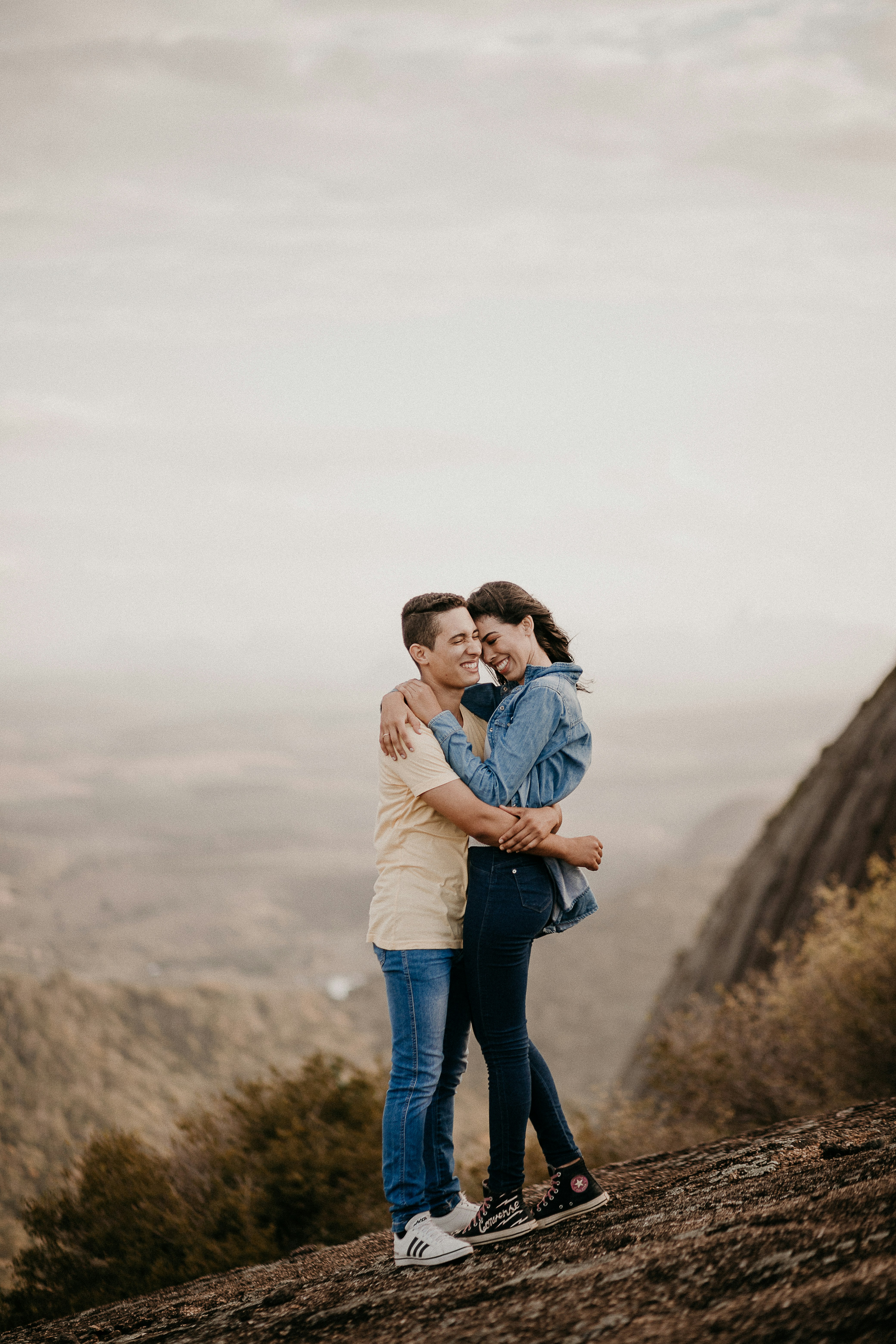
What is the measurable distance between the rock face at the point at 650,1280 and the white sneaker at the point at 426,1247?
0.05m

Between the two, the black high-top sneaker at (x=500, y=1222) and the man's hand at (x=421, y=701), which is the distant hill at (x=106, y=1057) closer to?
the black high-top sneaker at (x=500, y=1222)

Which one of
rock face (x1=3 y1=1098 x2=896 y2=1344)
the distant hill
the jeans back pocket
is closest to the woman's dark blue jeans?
the jeans back pocket

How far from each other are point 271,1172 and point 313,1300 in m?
4.31

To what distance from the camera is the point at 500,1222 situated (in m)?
4.00

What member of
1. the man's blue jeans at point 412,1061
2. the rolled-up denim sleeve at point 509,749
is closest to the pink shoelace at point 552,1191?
the man's blue jeans at point 412,1061

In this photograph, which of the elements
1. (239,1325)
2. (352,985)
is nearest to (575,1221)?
(239,1325)

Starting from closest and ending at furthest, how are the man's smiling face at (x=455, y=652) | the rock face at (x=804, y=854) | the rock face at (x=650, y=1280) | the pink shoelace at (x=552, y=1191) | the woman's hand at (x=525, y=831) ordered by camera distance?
the rock face at (x=650, y=1280)
the woman's hand at (x=525, y=831)
the man's smiling face at (x=455, y=652)
the pink shoelace at (x=552, y=1191)
the rock face at (x=804, y=854)

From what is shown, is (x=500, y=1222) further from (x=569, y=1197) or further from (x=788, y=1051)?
(x=788, y=1051)

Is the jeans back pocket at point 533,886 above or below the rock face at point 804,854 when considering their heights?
above

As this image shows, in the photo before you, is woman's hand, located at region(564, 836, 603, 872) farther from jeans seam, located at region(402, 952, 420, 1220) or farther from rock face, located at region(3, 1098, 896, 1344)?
rock face, located at region(3, 1098, 896, 1344)

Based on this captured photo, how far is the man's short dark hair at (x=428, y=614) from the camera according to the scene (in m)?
3.95

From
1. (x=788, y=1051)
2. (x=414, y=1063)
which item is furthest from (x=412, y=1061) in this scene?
(x=788, y=1051)

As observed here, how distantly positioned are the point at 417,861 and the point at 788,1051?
710 centimetres

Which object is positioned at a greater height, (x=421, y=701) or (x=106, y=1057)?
(x=421, y=701)
